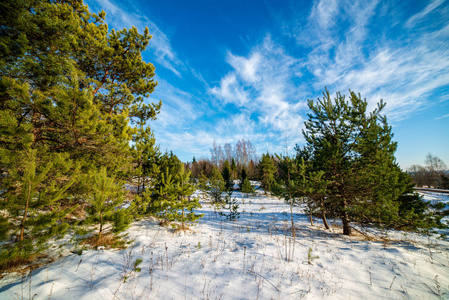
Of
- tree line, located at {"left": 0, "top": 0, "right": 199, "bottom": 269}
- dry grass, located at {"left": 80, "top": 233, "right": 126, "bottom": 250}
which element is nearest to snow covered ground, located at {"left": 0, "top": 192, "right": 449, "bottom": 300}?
dry grass, located at {"left": 80, "top": 233, "right": 126, "bottom": 250}

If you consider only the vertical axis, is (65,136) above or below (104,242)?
above

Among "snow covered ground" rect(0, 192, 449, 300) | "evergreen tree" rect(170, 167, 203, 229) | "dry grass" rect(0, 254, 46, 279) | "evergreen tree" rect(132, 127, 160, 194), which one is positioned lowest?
"snow covered ground" rect(0, 192, 449, 300)

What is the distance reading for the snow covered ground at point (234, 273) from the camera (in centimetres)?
270

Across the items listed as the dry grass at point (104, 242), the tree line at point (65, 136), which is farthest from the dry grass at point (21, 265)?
the dry grass at point (104, 242)

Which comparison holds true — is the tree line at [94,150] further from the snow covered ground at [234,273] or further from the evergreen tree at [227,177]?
the evergreen tree at [227,177]

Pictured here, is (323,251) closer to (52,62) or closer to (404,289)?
(404,289)

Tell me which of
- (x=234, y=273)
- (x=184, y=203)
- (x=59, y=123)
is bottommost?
(x=234, y=273)

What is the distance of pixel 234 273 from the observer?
3449mm

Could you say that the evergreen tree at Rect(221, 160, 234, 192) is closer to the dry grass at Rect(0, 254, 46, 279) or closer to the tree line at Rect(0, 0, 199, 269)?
the tree line at Rect(0, 0, 199, 269)

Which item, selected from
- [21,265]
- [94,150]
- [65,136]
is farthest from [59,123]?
[21,265]

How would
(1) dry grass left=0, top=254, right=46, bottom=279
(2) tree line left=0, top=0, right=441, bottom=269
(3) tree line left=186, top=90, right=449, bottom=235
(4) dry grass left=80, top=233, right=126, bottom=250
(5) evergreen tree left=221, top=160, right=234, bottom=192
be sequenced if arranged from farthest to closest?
(5) evergreen tree left=221, top=160, right=234, bottom=192
(3) tree line left=186, top=90, right=449, bottom=235
(4) dry grass left=80, top=233, right=126, bottom=250
(2) tree line left=0, top=0, right=441, bottom=269
(1) dry grass left=0, top=254, right=46, bottom=279

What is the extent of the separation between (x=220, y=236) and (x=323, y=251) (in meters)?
3.57

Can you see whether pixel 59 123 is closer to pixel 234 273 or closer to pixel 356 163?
pixel 234 273

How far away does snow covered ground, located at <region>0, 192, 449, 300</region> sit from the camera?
2699 mm
